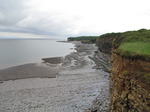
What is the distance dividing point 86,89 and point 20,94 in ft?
40.4

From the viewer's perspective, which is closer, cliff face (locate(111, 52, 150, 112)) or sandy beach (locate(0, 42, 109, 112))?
cliff face (locate(111, 52, 150, 112))

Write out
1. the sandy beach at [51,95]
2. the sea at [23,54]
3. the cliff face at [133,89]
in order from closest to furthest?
the cliff face at [133,89] → the sandy beach at [51,95] → the sea at [23,54]

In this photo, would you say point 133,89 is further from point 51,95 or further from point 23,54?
point 23,54

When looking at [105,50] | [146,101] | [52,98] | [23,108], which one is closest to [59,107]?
[52,98]

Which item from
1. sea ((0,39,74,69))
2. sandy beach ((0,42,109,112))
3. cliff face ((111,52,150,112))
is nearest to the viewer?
cliff face ((111,52,150,112))

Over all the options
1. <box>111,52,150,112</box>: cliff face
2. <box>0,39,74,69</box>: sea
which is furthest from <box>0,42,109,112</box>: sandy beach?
<box>0,39,74,69</box>: sea

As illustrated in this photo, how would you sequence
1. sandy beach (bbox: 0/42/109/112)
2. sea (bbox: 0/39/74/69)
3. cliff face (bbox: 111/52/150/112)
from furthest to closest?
1. sea (bbox: 0/39/74/69)
2. sandy beach (bbox: 0/42/109/112)
3. cliff face (bbox: 111/52/150/112)

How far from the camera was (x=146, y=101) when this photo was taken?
706 centimetres

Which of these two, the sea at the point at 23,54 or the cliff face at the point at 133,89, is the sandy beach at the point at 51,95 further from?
the sea at the point at 23,54

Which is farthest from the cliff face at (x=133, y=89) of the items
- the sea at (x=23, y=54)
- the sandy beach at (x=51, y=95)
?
the sea at (x=23, y=54)

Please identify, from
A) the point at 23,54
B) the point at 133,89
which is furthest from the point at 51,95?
the point at 23,54

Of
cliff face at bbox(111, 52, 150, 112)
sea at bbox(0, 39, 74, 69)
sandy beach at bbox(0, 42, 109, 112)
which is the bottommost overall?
sandy beach at bbox(0, 42, 109, 112)

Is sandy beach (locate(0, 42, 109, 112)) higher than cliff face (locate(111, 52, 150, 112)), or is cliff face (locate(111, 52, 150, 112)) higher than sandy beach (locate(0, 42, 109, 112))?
cliff face (locate(111, 52, 150, 112))

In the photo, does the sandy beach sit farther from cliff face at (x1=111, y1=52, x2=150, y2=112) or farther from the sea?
the sea
